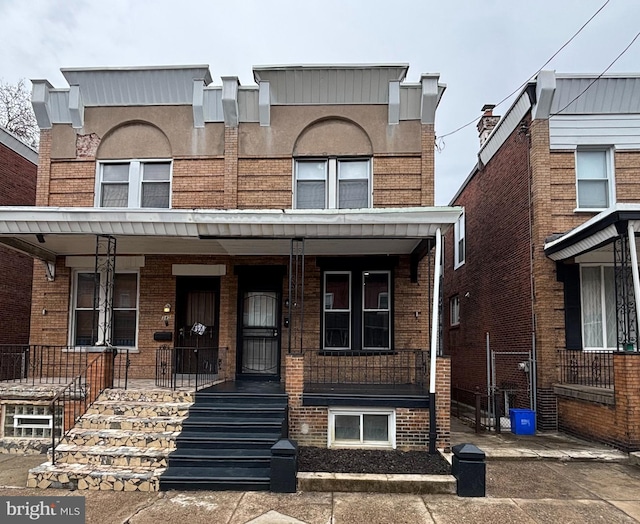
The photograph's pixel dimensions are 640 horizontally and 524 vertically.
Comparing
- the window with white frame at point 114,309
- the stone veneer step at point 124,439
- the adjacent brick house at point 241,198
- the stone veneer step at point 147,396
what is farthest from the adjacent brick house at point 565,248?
the window with white frame at point 114,309

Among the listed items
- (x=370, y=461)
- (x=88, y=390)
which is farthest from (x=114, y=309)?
(x=370, y=461)

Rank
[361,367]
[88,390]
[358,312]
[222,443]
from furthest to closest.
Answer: [358,312] < [361,367] < [88,390] < [222,443]

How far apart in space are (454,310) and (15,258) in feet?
45.3

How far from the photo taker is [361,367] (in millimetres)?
10203

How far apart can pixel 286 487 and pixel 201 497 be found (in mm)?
1039

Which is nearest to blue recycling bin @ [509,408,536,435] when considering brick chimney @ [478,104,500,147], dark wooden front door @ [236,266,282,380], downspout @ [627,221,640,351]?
downspout @ [627,221,640,351]

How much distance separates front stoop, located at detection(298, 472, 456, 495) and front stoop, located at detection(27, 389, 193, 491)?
203cm

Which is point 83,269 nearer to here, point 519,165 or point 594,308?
point 519,165

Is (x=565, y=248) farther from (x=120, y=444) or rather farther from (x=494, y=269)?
(x=120, y=444)

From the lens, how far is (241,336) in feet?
35.6

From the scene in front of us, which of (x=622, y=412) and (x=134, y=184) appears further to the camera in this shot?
(x=134, y=184)

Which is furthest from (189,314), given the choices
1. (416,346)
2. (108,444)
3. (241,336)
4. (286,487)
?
(286,487)

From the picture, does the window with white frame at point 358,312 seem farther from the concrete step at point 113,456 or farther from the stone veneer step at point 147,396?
the concrete step at point 113,456

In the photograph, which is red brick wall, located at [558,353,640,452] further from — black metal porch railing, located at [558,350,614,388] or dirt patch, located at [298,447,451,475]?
dirt patch, located at [298,447,451,475]
